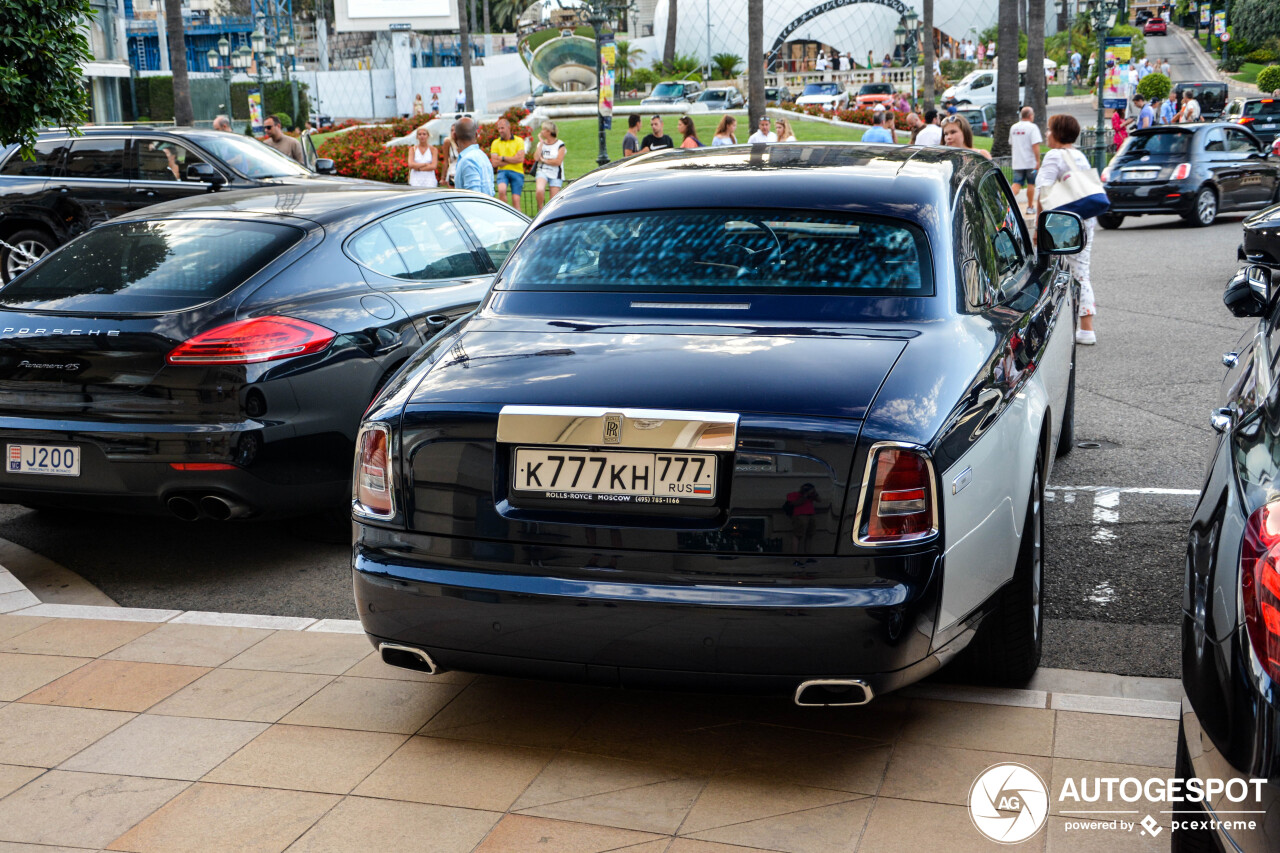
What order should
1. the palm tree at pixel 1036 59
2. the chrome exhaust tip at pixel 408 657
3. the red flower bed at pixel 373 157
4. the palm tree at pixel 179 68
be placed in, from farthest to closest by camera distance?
the palm tree at pixel 1036 59 < the palm tree at pixel 179 68 < the red flower bed at pixel 373 157 < the chrome exhaust tip at pixel 408 657

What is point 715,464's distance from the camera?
3.18 meters

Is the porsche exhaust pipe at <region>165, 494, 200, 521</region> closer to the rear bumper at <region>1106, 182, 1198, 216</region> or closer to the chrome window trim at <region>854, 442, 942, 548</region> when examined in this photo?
the chrome window trim at <region>854, 442, 942, 548</region>

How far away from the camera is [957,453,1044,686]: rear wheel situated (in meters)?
3.78

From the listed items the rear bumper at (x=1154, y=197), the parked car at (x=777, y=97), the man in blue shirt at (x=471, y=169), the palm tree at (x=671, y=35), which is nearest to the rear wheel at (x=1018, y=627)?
the man in blue shirt at (x=471, y=169)

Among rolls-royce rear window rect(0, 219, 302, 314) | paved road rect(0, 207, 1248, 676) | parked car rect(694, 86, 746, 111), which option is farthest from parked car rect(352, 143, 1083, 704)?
parked car rect(694, 86, 746, 111)

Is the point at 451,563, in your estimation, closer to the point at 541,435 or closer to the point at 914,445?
the point at 541,435

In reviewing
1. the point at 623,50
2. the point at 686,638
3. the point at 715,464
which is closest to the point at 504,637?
the point at 686,638

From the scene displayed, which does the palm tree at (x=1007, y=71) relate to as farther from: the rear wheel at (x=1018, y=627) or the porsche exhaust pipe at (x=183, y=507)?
the rear wheel at (x=1018, y=627)

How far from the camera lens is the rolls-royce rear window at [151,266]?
5387mm

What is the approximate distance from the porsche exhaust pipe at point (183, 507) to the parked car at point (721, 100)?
54.4m

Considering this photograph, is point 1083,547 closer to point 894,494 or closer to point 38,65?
point 894,494

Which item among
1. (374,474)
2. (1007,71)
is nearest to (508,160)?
(1007,71)

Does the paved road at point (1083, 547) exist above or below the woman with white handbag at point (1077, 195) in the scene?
below

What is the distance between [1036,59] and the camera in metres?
29.1
